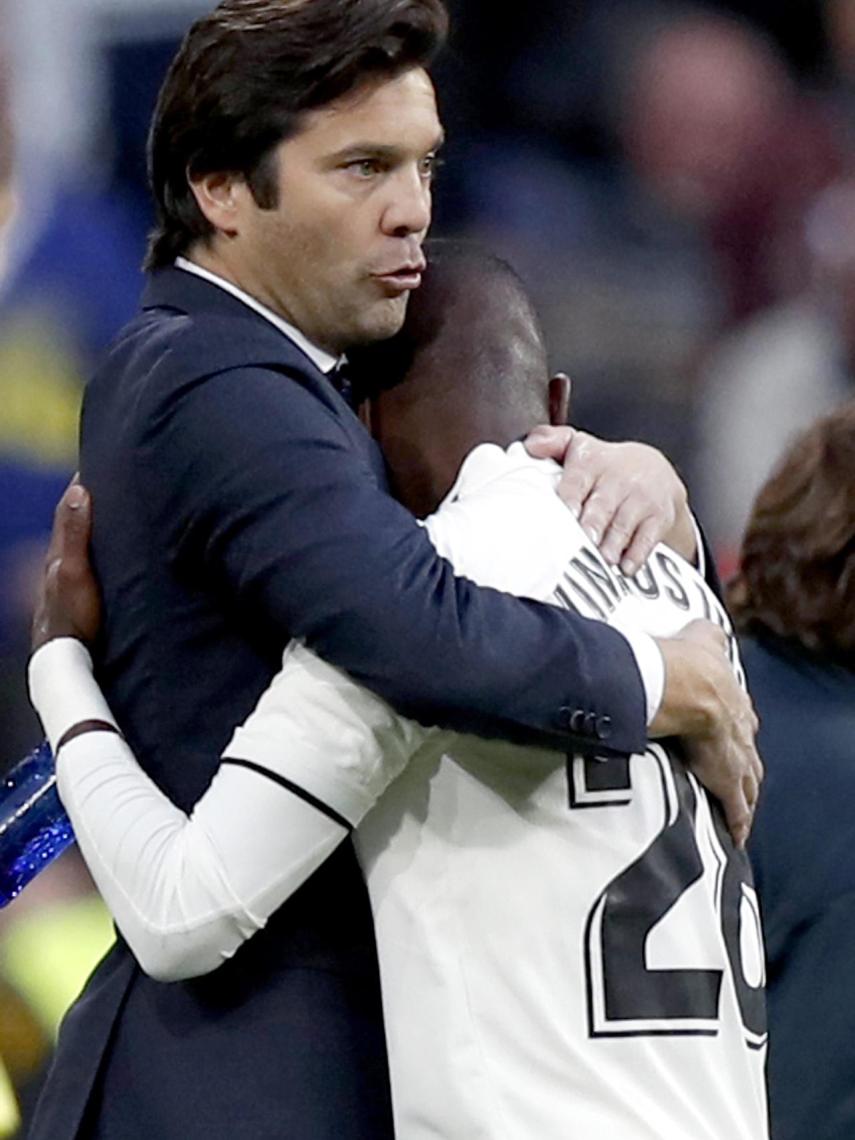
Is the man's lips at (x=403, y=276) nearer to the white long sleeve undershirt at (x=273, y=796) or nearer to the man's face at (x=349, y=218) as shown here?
the man's face at (x=349, y=218)

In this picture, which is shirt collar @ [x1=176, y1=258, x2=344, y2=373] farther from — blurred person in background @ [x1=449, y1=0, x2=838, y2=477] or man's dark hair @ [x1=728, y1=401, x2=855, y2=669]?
blurred person in background @ [x1=449, y1=0, x2=838, y2=477]

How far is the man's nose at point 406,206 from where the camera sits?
1.68 metres

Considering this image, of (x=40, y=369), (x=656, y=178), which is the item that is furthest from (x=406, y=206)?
(x=656, y=178)

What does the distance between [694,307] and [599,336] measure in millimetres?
265

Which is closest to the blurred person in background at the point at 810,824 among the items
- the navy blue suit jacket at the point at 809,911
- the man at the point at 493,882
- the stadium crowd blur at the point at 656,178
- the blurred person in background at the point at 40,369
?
the navy blue suit jacket at the point at 809,911

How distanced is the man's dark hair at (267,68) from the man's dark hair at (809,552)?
2.86 feet

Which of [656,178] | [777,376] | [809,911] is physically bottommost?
[777,376]

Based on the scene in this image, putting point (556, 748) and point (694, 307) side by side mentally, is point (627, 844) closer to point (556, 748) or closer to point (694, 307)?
point (556, 748)

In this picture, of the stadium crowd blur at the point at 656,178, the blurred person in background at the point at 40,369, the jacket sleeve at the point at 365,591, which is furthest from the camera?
the stadium crowd blur at the point at 656,178

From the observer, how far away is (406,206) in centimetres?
169

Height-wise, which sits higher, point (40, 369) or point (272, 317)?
point (272, 317)

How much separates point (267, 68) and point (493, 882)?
535 millimetres

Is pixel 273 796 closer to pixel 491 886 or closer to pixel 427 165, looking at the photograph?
pixel 491 886

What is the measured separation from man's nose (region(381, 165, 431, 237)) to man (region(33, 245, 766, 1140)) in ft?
0.62
